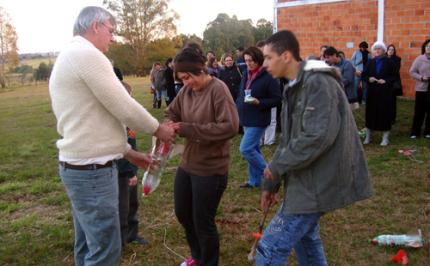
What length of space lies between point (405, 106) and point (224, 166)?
33.3 feet

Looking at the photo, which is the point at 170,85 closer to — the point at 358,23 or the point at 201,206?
the point at 358,23

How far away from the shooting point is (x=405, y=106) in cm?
1188

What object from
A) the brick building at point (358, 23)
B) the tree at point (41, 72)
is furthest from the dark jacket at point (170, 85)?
the tree at point (41, 72)

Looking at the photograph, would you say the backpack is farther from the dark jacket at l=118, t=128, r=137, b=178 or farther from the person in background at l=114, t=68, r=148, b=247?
the dark jacket at l=118, t=128, r=137, b=178

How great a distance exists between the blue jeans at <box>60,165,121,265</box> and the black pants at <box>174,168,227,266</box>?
66 cm

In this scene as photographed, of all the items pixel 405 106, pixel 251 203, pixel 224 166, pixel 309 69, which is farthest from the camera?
pixel 405 106

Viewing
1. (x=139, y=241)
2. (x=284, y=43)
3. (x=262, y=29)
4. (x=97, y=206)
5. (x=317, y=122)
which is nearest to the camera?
(x=317, y=122)

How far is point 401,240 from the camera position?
3875mm

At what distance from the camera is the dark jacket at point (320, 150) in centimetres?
228

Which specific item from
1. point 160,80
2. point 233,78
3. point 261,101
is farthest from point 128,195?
point 160,80

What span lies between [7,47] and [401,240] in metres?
45.8

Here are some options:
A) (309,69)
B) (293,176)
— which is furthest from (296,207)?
(309,69)

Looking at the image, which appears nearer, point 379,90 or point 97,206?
point 97,206

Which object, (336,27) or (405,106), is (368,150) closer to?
(405,106)
